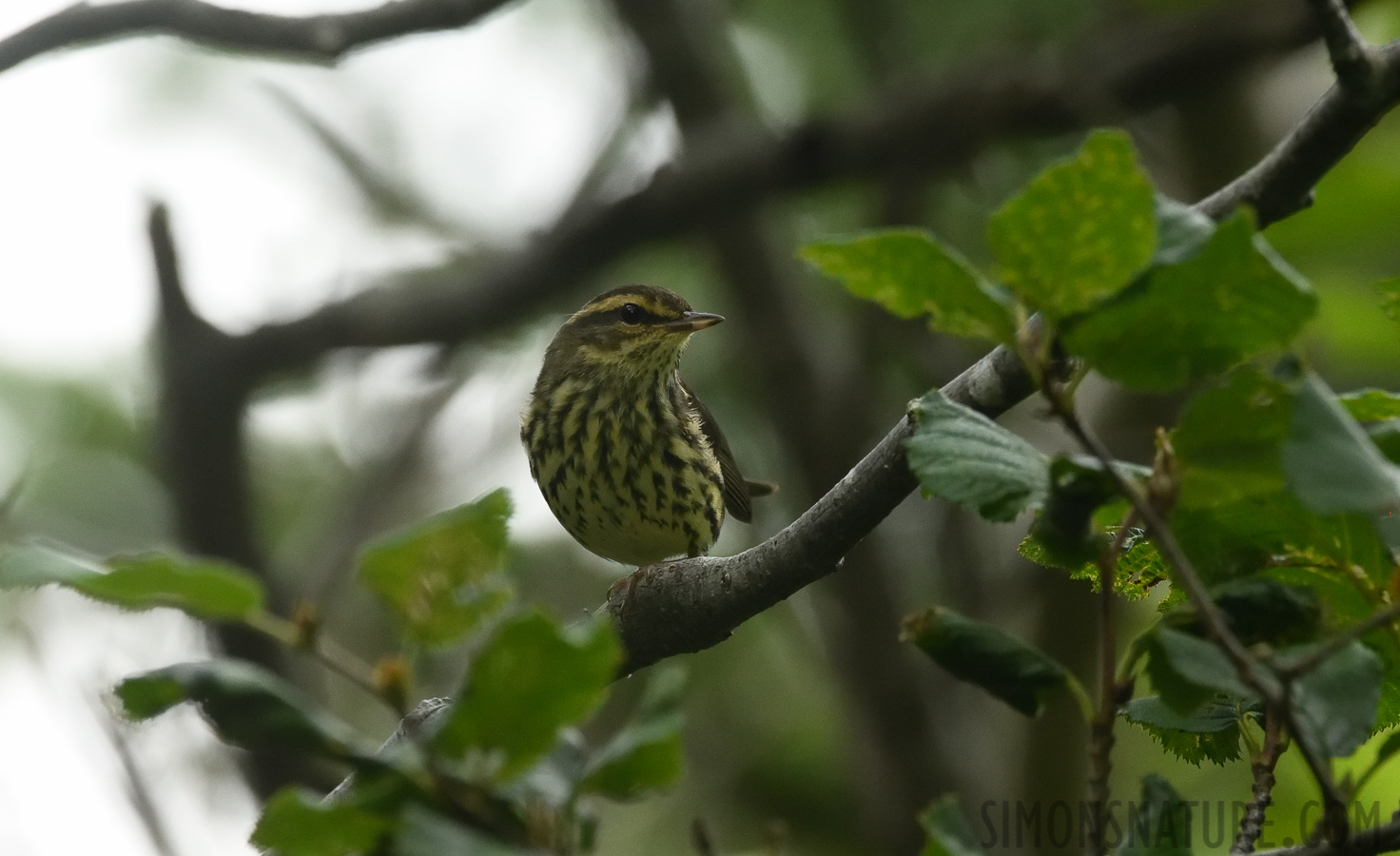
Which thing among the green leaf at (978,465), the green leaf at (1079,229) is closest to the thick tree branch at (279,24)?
the green leaf at (978,465)

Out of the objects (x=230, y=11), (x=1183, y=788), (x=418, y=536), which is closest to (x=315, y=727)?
(x=418, y=536)

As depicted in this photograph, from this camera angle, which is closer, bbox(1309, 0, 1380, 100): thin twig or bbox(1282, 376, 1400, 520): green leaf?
bbox(1282, 376, 1400, 520): green leaf

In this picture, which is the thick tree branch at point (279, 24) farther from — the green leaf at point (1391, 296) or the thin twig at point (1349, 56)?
the green leaf at point (1391, 296)

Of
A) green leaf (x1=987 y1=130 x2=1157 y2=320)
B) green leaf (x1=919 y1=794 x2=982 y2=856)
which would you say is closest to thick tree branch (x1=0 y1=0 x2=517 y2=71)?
green leaf (x1=987 y1=130 x2=1157 y2=320)

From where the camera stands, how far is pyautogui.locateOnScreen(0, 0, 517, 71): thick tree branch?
354cm

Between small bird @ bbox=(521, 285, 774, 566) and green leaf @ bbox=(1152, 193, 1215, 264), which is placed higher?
green leaf @ bbox=(1152, 193, 1215, 264)

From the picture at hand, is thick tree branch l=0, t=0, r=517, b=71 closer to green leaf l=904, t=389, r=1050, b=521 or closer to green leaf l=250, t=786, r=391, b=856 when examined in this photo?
green leaf l=904, t=389, r=1050, b=521

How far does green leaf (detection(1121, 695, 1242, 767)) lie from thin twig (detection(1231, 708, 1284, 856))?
0.20ft

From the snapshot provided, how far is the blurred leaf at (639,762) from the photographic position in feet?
5.00

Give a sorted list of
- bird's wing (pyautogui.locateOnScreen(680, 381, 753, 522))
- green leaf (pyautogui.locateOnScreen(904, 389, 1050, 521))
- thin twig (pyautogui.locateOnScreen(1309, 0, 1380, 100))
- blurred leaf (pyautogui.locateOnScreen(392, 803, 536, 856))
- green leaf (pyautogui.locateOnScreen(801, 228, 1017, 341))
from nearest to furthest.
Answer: blurred leaf (pyautogui.locateOnScreen(392, 803, 536, 856))
green leaf (pyautogui.locateOnScreen(801, 228, 1017, 341))
green leaf (pyautogui.locateOnScreen(904, 389, 1050, 521))
thin twig (pyautogui.locateOnScreen(1309, 0, 1380, 100))
bird's wing (pyautogui.locateOnScreen(680, 381, 753, 522))

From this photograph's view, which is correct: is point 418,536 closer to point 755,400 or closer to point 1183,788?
point 1183,788

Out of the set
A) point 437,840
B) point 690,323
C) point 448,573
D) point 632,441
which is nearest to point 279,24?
point 632,441

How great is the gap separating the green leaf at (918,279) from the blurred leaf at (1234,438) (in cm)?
23

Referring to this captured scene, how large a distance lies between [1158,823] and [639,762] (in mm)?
663
